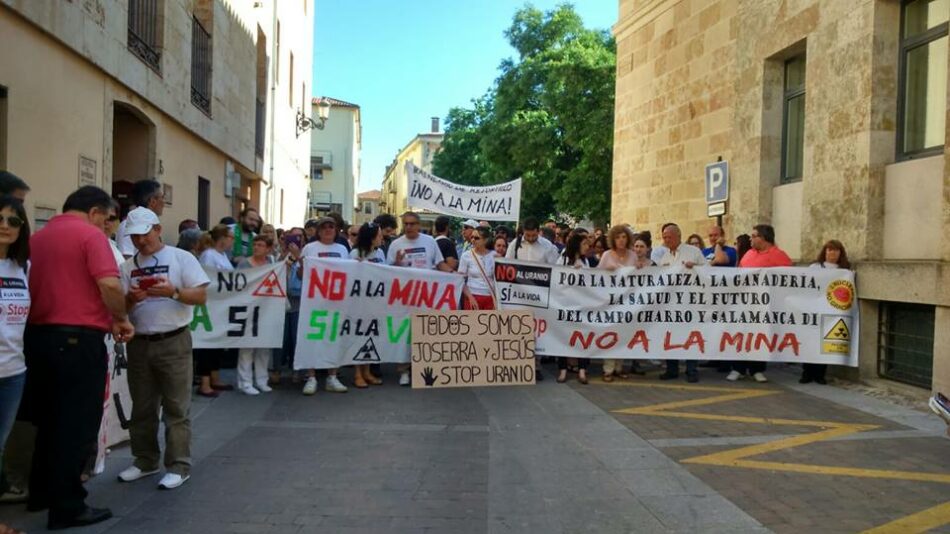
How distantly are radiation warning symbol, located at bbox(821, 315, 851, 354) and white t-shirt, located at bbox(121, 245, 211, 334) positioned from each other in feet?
23.4

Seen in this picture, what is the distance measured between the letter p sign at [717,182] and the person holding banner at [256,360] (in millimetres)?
7509

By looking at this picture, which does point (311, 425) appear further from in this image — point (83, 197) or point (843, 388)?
point (843, 388)

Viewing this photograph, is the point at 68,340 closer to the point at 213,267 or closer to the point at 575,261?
the point at 213,267

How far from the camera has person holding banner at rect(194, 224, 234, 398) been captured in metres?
8.09

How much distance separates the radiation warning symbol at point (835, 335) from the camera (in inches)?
359

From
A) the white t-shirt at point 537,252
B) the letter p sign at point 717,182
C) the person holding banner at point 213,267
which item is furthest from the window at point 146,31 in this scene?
the letter p sign at point 717,182

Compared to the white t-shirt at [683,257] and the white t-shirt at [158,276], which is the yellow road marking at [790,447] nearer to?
the white t-shirt at [683,257]

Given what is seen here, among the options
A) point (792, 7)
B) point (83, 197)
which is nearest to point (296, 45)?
point (792, 7)

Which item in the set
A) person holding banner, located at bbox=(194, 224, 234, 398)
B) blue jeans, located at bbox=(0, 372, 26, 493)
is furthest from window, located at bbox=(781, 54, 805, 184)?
blue jeans, located at bbox=(0, 372, 26, 493)

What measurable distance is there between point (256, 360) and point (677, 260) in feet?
16.5

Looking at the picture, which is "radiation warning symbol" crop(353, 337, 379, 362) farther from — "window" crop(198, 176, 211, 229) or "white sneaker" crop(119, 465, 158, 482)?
"window" crop(198, 176, 211, 229)

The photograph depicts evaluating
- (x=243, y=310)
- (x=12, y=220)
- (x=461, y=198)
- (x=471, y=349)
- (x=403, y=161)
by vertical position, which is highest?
(x=403, y=161)

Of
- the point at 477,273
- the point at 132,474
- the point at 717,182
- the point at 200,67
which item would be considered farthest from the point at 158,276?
the point at 200,67

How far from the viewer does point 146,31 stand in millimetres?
11562
